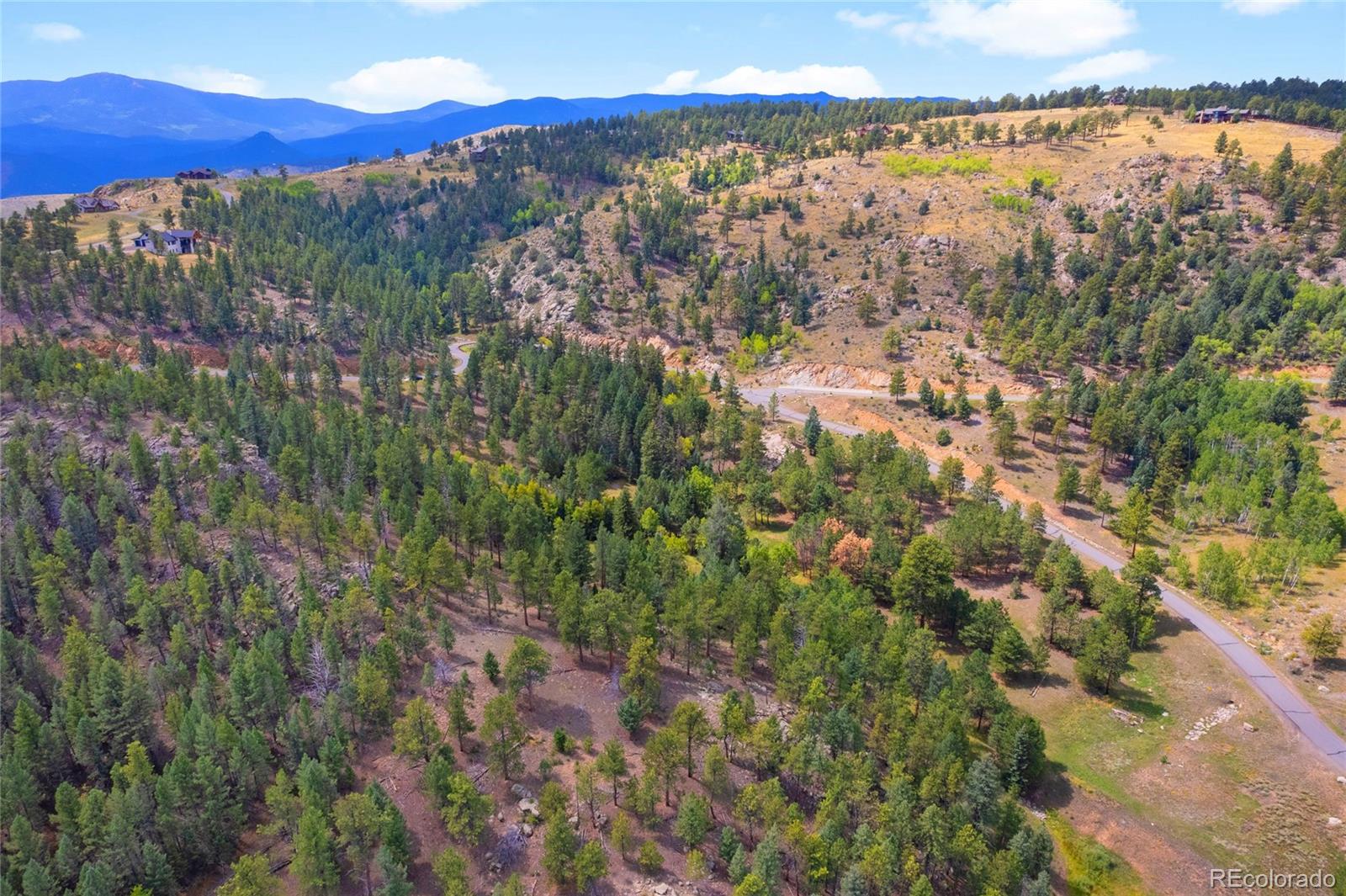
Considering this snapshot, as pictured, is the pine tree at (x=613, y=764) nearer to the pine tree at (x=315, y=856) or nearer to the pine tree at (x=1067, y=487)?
the pine tree at (x=315, y=856)

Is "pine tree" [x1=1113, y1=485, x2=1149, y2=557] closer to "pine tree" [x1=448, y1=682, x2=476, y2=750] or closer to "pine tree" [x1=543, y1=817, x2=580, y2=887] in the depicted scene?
"pine tree" [x1=543, y1=817, x2=580, y2=887]

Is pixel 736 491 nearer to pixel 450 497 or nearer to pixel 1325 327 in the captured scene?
pixel 450 497

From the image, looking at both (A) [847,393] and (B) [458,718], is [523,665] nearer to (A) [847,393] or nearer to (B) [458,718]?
(B) [458,718]

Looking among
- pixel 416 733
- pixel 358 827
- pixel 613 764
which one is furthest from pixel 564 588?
pixel 358 827

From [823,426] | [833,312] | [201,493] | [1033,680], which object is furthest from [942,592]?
[833,312]

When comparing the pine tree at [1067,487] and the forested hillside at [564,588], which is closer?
the forested hillside at [564,588]

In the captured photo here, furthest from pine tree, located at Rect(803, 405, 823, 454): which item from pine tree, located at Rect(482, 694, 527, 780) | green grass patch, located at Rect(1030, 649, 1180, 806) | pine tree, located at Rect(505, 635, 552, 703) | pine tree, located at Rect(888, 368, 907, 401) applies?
pine tree, located at Rect(482, 694, 527, 780)

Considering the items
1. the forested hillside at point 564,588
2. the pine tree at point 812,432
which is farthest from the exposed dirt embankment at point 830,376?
the pine tree at point 812,432
